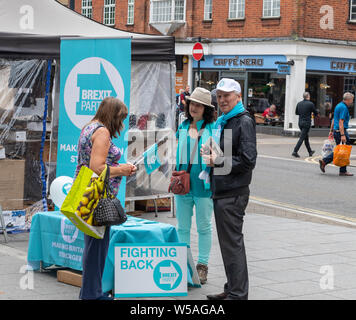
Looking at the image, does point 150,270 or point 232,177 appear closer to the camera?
point 232,177

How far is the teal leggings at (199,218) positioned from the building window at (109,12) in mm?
34627

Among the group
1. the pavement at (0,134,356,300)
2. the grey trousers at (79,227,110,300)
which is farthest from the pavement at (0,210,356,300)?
the grey trousers at (79,227,110,300)

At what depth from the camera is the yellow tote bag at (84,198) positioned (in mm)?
5703

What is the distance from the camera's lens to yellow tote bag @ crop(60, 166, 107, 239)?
5703mm

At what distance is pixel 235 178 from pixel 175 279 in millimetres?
1074

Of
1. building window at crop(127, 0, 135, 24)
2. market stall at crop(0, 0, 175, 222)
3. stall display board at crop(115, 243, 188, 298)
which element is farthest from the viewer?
building window at crop(127, 0, 135, 24)

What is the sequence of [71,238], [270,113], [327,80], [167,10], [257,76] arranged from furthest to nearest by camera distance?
[167,10] → [257,76] → [327,80] → [270,113] → [71,238]

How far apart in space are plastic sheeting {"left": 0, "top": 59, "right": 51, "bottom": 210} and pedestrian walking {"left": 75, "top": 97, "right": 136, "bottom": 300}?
3822 mm

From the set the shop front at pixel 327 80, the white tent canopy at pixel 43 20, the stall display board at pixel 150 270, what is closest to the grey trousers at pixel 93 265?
the stall display board at pixel 150 270

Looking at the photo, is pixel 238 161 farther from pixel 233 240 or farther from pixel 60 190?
pixel 60 190

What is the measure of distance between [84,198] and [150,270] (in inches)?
39.6

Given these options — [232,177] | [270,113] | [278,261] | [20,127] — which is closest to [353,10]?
[270,113]

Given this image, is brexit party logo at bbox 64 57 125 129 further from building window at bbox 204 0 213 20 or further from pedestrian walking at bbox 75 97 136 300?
building window at bbox 204 0 213 20

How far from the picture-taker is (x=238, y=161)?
5.93 metres
